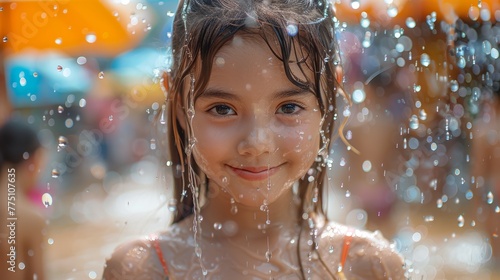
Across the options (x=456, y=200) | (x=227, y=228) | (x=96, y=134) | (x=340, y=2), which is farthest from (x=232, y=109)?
(x=96, y=134)

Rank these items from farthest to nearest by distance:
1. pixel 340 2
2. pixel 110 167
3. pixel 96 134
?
pixel 110 167
pixel 96 134
pixel 340 2

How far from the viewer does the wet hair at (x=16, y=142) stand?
341 cm

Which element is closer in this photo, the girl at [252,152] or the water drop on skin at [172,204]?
the girl at [252,152]

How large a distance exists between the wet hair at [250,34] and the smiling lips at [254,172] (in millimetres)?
172

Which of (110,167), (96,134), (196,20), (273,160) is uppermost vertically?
(196,20)

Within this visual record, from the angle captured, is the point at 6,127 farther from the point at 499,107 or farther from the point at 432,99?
the point at 499,107

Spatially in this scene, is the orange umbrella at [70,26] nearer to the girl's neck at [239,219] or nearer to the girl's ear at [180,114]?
the girl's ear at [180,114]

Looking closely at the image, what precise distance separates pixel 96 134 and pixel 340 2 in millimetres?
3999

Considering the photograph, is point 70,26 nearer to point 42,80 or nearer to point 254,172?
point 42,80

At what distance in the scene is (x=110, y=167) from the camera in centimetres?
712

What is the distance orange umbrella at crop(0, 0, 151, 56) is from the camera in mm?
3240

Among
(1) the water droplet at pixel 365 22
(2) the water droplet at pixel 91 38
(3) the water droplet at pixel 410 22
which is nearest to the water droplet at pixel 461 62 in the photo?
(3) the water droplet at pixel 410 22

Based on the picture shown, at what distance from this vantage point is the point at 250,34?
1751 millimetres

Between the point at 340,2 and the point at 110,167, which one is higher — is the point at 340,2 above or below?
above
